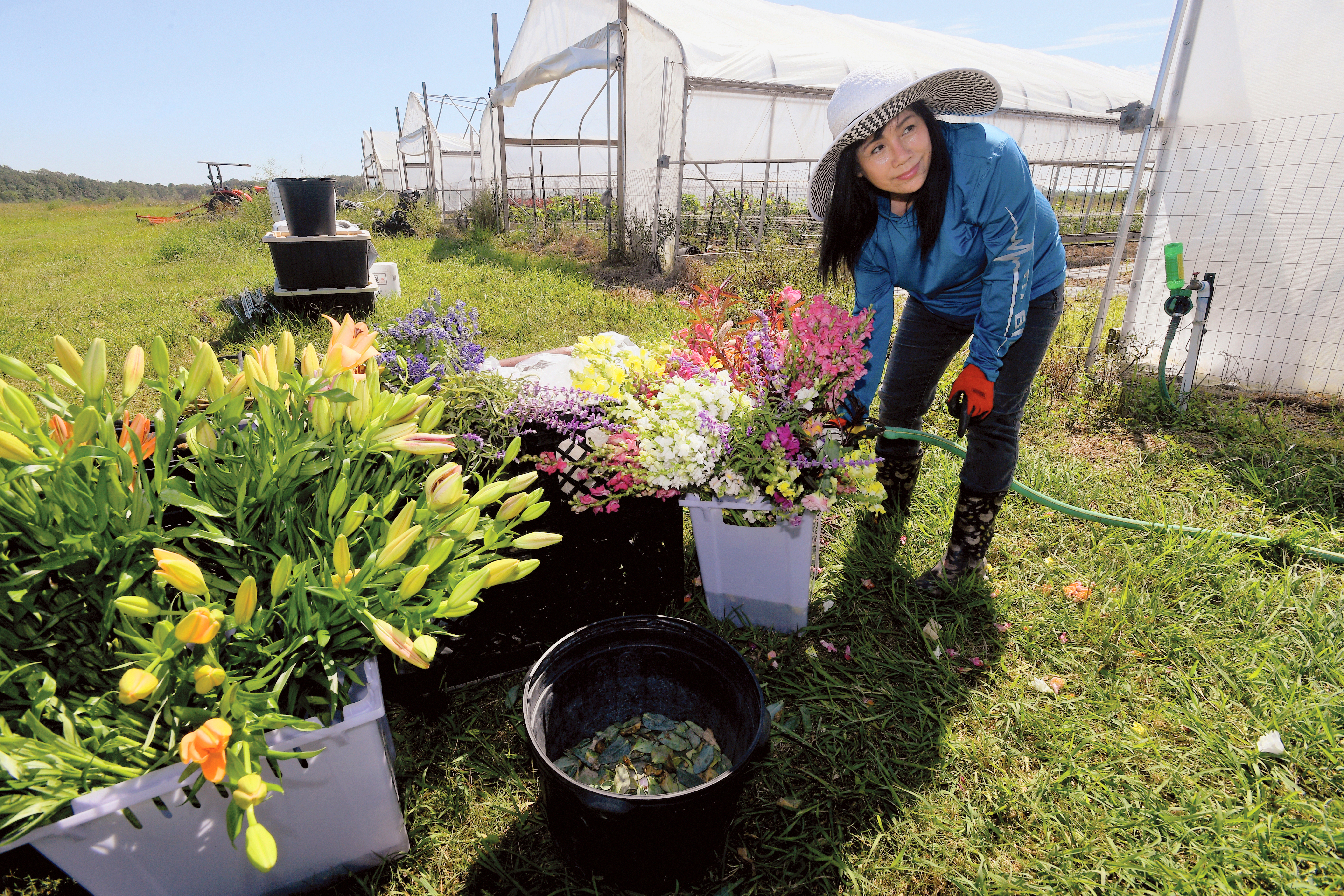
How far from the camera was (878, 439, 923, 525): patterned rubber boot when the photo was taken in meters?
2.43

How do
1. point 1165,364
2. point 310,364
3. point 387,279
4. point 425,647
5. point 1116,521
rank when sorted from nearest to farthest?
point 425,647
point 310,364
point 1116,521
point 1165,364
point 387,279

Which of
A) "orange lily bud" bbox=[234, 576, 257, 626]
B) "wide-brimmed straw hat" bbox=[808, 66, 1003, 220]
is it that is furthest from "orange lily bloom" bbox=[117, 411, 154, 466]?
"wide-brimmed straw hat" bbox=[808, 66, 1003, 220]

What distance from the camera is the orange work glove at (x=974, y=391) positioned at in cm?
183

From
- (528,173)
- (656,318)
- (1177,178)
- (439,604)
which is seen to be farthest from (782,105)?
(439,604)

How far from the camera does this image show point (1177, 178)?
3889mm

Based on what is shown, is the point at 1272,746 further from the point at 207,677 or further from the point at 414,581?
the point at 207,677

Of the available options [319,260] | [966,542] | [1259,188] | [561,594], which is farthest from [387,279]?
[1259,188]

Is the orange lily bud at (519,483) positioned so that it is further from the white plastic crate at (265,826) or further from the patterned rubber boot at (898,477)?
the patterned rubber boot at (898,477)

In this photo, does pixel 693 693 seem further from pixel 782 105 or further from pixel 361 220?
pixel 361 220

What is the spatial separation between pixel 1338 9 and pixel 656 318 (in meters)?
4.26

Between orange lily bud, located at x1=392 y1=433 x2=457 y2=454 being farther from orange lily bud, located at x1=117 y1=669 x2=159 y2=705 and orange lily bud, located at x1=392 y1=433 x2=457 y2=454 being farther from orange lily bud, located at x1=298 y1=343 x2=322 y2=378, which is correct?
orange lily bud, located at x1=117 y1=669 x2=159 y2=705

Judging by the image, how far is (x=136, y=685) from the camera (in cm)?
77

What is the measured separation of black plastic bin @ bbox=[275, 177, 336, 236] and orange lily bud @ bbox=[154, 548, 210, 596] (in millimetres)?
5291

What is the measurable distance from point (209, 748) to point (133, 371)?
0.64 metres
